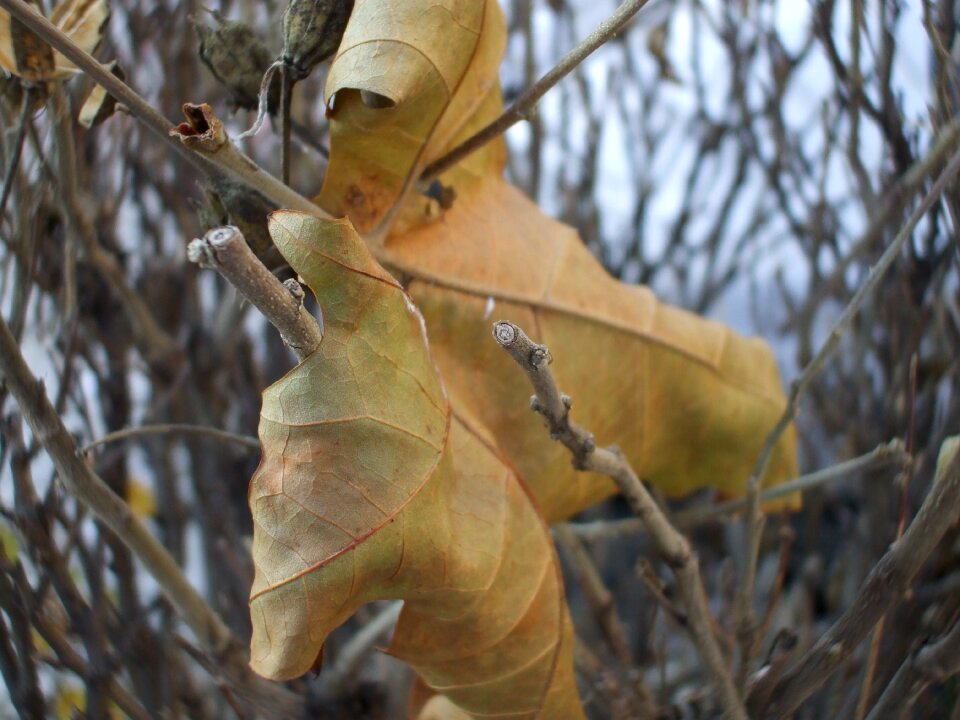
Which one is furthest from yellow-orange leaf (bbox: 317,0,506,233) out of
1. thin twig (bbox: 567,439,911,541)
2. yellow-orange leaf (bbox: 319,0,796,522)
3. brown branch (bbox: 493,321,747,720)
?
thin twig (bbox: 567,439,911,541)

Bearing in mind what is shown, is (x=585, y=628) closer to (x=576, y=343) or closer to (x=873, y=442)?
(x=873, y=442)

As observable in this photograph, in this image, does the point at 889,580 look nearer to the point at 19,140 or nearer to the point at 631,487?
the point at 631,487

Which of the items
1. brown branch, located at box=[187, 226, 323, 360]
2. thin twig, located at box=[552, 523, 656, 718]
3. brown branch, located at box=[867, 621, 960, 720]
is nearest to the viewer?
brown branch, located at box=[187, 226, 323, 360]

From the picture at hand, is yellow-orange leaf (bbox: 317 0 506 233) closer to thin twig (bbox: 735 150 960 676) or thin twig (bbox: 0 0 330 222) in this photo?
thin twig (bbox: 0 0 330 222)

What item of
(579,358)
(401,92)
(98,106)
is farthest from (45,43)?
(579,358)

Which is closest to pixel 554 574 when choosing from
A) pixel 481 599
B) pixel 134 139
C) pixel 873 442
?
pixel 481 599

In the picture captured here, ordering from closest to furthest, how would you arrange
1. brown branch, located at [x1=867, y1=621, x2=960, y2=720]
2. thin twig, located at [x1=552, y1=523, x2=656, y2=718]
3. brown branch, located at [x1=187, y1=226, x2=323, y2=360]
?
1. brown branch, located at [x1=187, y1=226, x2=323, y2=360]
2. brown branch, located at [x1=867, y1=621, x2=960, y2=720]
3. thin twig, located at [x1=552, y1=523, x2=656, y2=718]

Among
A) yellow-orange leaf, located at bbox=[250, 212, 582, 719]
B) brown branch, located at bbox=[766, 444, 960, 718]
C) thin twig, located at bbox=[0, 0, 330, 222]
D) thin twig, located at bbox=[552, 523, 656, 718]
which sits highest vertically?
thin twig, located at bbox=[0, 0, 330, 222]
